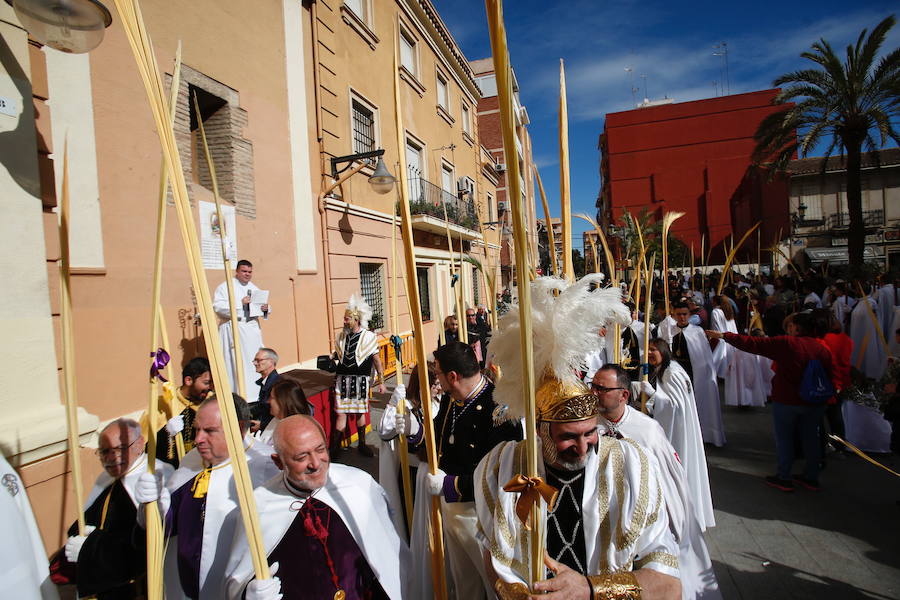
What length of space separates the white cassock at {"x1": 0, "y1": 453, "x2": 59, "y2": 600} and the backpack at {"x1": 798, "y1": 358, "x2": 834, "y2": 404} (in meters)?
5.26

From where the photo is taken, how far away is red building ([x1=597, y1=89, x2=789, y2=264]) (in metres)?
34.2

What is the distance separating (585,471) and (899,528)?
3754 millimetres

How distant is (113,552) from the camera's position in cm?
196

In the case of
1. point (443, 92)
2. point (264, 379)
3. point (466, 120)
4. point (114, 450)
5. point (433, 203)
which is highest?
point (466, 120)

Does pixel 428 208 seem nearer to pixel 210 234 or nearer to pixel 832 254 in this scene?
pixel 210 234

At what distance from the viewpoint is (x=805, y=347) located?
4023mm

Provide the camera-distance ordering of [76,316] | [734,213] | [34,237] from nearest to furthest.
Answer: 1. [34,237]
2. [76,316]
3. [734,213]

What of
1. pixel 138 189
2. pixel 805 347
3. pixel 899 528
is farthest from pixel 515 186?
pixel 138 189

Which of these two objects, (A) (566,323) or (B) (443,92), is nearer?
(A) (566,323)

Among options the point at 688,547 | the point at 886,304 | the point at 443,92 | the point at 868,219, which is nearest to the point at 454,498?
the point at 688,547

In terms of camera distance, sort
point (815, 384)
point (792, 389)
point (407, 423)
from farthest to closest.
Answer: point (792, 389), point (815, 384), point (407, 423)

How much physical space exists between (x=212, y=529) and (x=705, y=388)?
5.45 m

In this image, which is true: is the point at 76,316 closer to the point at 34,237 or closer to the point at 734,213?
the point at 34,237

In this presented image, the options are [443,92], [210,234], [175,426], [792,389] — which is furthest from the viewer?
[443,92]
